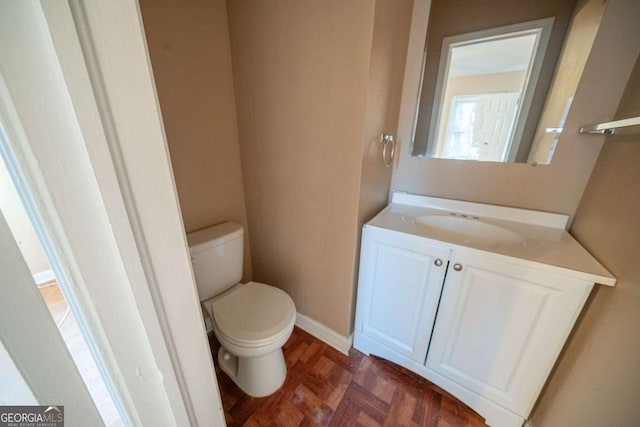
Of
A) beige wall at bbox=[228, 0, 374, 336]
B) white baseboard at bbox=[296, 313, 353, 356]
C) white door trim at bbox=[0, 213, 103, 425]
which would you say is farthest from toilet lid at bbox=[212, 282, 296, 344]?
white door trim at bbox=[0, 213, 103, 425]

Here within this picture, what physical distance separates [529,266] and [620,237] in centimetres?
27

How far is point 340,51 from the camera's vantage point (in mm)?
942

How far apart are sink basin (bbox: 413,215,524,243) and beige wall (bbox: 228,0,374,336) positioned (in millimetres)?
488

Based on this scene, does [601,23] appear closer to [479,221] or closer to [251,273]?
[479,221]

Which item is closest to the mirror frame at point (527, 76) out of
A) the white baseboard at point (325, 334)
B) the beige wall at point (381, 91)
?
the beige wall at point (381, 91)

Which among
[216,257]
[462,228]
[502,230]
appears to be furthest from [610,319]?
[216,257]

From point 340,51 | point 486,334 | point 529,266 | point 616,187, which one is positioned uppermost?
point 340,51

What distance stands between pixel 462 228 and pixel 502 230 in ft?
0.59

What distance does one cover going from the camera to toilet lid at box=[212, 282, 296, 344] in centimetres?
102

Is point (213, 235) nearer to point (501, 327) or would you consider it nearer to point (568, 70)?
point (501, 327)

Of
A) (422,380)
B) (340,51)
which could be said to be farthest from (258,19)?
(422,380)

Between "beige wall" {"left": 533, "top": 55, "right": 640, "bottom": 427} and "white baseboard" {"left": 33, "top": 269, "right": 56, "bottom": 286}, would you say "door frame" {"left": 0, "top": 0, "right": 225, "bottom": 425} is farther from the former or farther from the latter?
"beige wall" {"left": 533, "top": 55, "right": 640, "bottom": 427}

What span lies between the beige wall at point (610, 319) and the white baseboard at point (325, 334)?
87 cm

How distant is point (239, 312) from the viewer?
113cm
